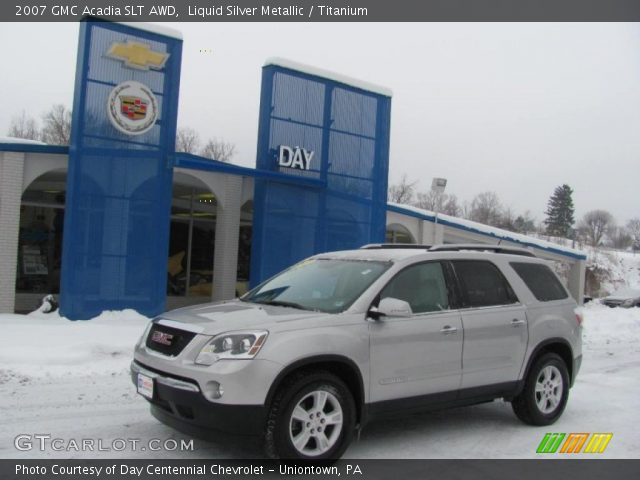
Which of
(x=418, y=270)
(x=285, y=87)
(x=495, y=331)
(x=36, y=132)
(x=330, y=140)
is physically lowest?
(x=495, y=331)

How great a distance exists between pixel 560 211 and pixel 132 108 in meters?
91.7

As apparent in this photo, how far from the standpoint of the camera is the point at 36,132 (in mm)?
60906

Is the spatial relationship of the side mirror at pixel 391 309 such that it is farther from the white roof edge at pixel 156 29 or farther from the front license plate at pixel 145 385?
the white roof edge at pixel 156 29

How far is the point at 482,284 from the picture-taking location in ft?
21.1

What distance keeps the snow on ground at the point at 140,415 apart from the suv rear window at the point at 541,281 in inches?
53.5

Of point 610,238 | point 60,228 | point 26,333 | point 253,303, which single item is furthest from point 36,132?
point 610,238

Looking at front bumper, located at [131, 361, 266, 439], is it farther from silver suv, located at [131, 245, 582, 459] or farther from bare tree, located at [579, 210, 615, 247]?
bare tree, located at [579, 210, 615, 247]

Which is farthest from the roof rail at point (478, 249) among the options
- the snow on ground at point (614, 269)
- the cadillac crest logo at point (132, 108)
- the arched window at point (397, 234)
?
the snow on ground at point (614, 269)

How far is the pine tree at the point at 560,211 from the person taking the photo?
94.8 meters

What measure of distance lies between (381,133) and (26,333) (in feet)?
35.5

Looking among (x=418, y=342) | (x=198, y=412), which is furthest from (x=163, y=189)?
(x=198, y=412)

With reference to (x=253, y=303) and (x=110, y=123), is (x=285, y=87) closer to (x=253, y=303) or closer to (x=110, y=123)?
(x=110, y=123)

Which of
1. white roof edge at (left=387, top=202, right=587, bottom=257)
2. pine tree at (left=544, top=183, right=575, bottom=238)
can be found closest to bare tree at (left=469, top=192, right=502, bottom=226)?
pine tree at (left=544, top=183, right=575, bottom=238)

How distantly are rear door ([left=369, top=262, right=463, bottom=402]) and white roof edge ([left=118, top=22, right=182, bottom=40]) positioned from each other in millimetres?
9955
